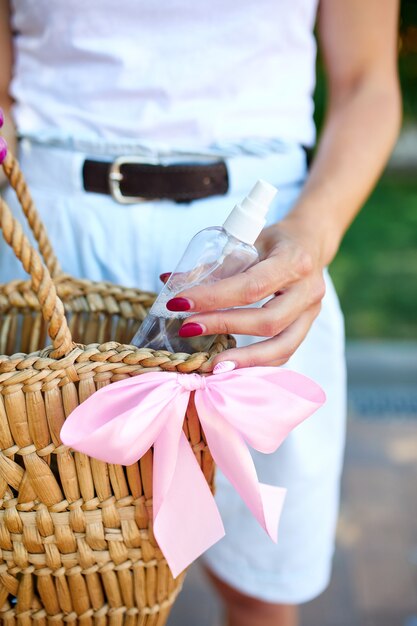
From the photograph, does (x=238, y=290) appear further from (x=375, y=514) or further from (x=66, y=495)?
(x=375, y=514)

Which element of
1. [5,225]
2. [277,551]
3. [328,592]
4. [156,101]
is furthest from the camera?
[328,592]

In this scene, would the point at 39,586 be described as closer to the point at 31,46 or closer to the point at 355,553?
the point at 31,46

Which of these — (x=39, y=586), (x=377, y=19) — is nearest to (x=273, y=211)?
(x=377, y=19)

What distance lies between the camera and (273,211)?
100cm

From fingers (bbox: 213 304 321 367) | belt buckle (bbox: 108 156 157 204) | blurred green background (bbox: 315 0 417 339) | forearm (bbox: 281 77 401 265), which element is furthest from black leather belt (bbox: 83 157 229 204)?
blurred green background (bbox: 315 0 417 339)

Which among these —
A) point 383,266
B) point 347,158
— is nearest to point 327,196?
point 347,158

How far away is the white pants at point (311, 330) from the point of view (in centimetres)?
95

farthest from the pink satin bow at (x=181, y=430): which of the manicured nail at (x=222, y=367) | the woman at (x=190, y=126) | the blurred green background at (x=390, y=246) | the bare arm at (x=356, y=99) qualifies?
the blurred green background at (x=390, y=246)

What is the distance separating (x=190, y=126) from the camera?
0.95 m

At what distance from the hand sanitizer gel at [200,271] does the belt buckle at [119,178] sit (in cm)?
22

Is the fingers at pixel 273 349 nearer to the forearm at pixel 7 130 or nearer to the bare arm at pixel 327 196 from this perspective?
the bare arm at pixel 327 196

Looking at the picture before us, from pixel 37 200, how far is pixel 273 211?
31 cm

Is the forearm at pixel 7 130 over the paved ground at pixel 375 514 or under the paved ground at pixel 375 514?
over

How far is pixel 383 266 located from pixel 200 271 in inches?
124
